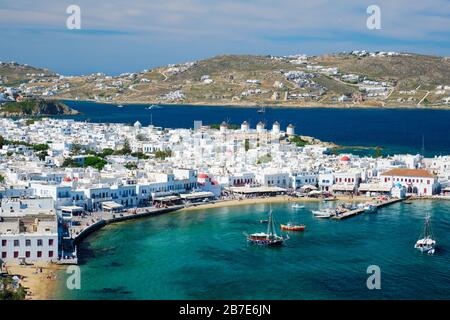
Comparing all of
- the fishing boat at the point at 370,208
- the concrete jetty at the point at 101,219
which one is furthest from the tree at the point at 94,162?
the fishing boat at the point at 370,208

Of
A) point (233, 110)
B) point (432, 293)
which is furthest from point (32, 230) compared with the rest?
point (233, 110)

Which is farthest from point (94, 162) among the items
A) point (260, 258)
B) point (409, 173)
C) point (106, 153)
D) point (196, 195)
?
point (260, 258)

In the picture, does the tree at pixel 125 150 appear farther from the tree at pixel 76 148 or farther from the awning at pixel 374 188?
the awning at pixel 374 188

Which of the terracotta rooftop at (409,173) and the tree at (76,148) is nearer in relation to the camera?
the terracotta rooftop at (409,173)

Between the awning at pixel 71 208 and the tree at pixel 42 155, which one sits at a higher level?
the tree at pixel 42 155

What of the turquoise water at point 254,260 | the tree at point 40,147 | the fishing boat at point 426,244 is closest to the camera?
the turquoise water at point 254,260

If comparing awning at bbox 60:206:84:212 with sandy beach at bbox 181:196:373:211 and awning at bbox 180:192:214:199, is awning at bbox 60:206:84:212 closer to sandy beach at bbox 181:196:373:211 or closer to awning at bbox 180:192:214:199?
sandy beach at bbox 181:196:373:211

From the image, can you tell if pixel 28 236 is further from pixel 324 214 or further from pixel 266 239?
pixel 324 214
